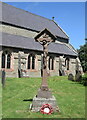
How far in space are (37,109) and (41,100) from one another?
428 mm

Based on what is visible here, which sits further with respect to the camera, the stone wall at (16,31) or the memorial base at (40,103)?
the stone wall at (16,31)

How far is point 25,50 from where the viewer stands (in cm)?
2267

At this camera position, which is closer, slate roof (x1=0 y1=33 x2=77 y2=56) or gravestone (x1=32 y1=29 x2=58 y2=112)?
gravestone (x1=32 y1=29 x2=58 y2=112)

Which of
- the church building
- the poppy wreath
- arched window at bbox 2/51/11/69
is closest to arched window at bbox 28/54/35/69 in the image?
the church building

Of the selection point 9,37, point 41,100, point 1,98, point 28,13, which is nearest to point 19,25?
point 9,37

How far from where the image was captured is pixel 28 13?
30.5 metres

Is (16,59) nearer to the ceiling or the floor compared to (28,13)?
nearer to the floor

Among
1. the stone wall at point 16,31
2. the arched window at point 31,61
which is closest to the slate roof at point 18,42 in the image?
the stone wall at point 16,31

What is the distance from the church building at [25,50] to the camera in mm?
21359

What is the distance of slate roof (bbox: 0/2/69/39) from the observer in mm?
25578

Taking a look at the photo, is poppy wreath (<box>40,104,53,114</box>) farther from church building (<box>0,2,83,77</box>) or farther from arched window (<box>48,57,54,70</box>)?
arched window (<box>48,57,54,70</box>)

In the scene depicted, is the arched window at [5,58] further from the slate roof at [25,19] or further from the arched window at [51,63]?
the arched window at [51,63]

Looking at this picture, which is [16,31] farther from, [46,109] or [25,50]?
[46,109]

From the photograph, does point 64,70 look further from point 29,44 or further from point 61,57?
point 29,44
